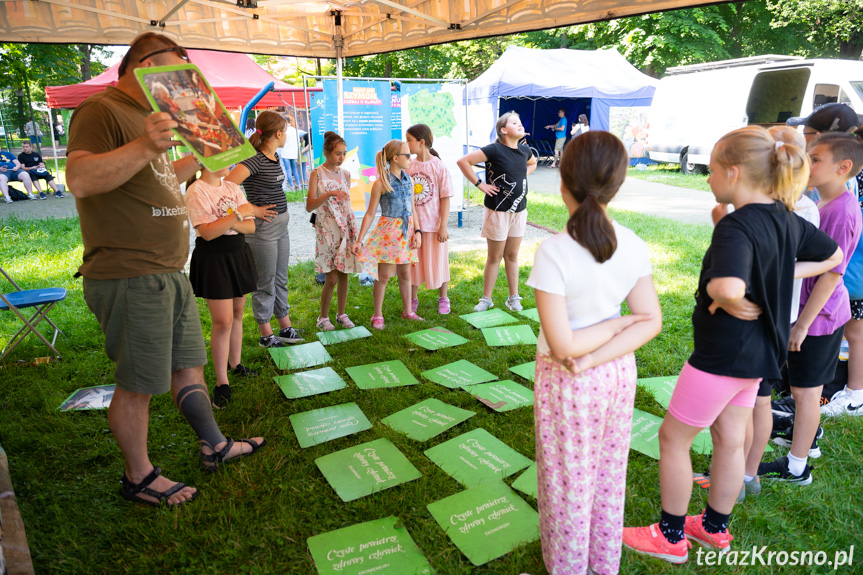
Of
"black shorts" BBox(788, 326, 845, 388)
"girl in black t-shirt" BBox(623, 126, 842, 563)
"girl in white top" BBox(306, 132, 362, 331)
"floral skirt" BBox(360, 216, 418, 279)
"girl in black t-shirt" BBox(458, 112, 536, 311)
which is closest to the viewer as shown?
"girl in black t-shirt" BBox(623, 126, 842, 563)

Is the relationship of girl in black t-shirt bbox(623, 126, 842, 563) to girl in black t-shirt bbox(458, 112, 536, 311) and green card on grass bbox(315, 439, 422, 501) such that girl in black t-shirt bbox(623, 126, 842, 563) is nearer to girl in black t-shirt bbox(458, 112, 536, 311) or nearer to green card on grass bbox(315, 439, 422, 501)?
green card on grass bbox(315, 439, 422, 501)

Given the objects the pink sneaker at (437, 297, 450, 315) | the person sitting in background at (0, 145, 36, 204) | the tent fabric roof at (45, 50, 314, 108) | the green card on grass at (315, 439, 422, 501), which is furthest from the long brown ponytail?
the person sitting in background at (0, 145, 36, 204)

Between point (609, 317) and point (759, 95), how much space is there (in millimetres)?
17050

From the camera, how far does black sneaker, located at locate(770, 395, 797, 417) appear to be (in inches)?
121

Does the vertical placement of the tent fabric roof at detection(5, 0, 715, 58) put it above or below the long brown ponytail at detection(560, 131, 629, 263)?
above

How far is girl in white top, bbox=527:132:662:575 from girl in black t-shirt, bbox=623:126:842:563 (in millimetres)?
308

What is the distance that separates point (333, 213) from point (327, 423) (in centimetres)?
196

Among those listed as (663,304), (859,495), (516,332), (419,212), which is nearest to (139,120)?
(419,212)

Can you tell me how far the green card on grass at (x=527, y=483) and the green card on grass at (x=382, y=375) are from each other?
1.23m

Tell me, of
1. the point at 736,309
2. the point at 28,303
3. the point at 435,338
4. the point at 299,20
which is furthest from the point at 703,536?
the point at 299,20

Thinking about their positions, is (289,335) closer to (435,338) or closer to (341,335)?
(341,335)

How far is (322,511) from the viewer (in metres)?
2.41

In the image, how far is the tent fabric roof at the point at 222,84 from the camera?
11.1 m

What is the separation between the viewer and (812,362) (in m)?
2.40
